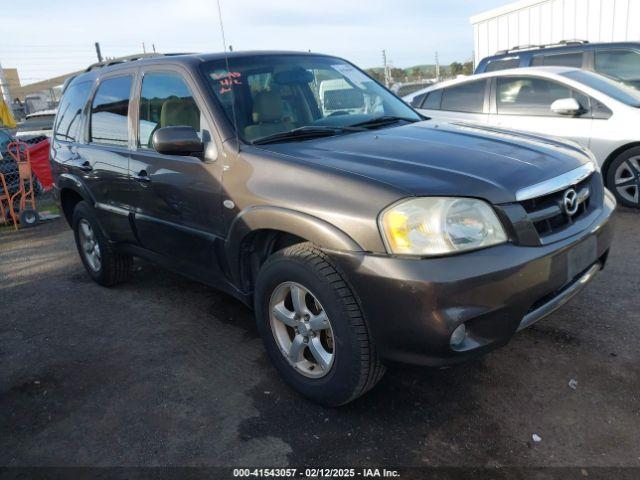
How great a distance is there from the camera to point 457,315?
84.2 inches

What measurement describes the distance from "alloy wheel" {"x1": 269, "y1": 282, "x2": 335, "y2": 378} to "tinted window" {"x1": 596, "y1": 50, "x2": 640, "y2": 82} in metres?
6.91

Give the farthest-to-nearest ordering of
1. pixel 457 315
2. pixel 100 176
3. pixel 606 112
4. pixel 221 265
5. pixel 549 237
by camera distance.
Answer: pixel 606 112 → pixel 100 176 → pixel 221 265 → pixel 549 237 → pixel 457 315

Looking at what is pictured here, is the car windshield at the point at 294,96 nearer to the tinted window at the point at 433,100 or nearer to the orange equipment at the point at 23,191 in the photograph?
the tinted window at the point at 433,100

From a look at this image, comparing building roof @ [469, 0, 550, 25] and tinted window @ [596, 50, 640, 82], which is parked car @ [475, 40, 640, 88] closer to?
tinted window @ [596, 50, 640, 82]

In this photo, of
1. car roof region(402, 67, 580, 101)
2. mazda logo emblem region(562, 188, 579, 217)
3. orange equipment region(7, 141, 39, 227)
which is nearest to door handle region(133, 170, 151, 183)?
mazda logo emblem region(562, 188, 579, 217)

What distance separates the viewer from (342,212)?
7.62ft

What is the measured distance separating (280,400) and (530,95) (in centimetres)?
504

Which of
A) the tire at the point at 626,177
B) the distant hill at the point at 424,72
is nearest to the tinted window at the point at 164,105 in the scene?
the tire at the point at 626,177

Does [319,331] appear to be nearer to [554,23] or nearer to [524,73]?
[524,73]

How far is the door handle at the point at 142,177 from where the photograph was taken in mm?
3510

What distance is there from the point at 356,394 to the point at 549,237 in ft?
3.70

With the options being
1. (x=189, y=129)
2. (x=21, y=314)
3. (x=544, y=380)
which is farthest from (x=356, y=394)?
(x=21, y=314)

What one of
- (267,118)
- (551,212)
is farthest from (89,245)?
(551,212)

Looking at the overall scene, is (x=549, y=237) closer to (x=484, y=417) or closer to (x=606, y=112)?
(x=484, y=417)
